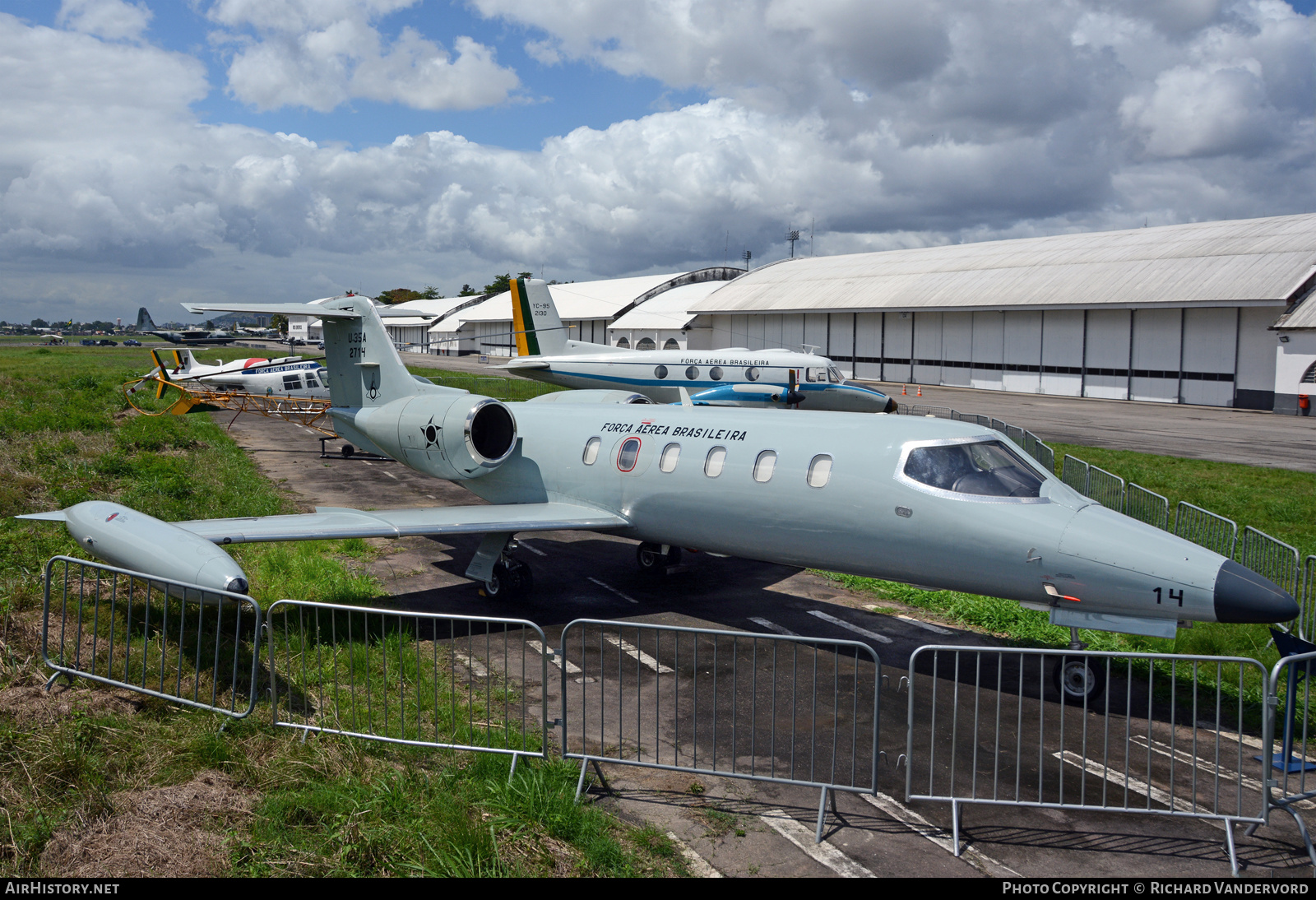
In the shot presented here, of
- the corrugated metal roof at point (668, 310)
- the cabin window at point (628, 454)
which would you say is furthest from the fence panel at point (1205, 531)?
the corrugated metal roof at point (668, 310)

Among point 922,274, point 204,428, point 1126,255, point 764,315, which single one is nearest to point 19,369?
point 204,428

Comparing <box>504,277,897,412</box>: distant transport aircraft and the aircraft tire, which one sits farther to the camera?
<box>504,277,897,412</box>: distant transport aircraft

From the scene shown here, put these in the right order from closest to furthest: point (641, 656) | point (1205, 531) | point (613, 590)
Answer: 1. point (641, 656)
2. point (1205, 531)
3. point (613, 590)

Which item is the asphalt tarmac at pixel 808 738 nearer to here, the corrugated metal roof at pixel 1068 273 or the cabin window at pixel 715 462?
the cabin window at pixel 715 462

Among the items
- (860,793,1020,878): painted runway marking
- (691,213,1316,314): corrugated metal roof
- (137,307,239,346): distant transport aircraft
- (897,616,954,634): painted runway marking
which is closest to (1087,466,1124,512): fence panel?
(897,616,954,634): painted runway marking

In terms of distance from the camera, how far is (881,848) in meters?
5.83

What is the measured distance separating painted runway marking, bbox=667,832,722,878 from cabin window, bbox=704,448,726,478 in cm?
521

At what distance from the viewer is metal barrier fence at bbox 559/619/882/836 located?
659cm

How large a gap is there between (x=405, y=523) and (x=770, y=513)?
14.9ft

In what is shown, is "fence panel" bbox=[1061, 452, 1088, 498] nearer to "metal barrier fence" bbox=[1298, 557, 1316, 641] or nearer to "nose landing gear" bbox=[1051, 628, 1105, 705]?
"metal barrier fence" bbox=[1298, 557, 1316, 641]

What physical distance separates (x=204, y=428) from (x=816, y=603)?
965 inches

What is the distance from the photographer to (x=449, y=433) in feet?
42.5

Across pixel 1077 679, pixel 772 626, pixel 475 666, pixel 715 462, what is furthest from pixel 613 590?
pixel 1077 679

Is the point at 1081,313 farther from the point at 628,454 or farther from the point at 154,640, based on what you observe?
the point at 154,640
